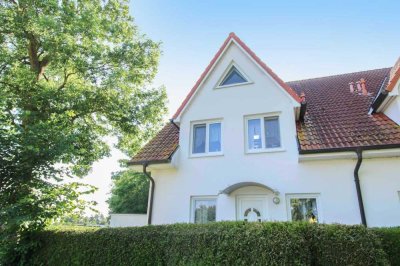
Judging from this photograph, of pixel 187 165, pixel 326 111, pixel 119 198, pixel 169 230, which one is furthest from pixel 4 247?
pixel 119 198

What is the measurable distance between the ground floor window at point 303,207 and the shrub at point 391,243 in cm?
247

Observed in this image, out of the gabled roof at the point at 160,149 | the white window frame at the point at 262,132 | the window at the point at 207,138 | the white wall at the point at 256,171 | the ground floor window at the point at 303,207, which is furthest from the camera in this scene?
the window at the point at 207,138

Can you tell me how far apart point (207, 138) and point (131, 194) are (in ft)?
83.0

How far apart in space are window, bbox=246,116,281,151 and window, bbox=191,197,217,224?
263 cm

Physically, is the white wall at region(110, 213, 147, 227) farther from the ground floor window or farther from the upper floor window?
the upper floor window

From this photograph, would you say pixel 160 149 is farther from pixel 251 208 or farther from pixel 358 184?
pixel 358 184

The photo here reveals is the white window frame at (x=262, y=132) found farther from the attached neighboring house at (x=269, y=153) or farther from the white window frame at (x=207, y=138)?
the white window frame at (x=207, y=138)

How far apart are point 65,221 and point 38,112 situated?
305 inches

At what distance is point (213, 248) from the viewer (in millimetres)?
6102

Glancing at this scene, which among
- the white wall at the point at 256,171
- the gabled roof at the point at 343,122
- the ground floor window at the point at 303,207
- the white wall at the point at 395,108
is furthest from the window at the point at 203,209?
the white wall at the point at 395,108

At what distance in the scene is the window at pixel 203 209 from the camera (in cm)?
1032

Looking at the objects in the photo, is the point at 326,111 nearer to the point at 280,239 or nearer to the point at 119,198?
the point at 280,239

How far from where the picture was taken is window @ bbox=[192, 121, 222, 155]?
1116cm

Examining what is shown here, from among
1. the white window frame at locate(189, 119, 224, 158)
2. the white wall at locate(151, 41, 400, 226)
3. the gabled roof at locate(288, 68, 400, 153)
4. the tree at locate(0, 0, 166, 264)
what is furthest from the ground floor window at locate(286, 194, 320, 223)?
the tree at locate(0, 0, 166, 264)
